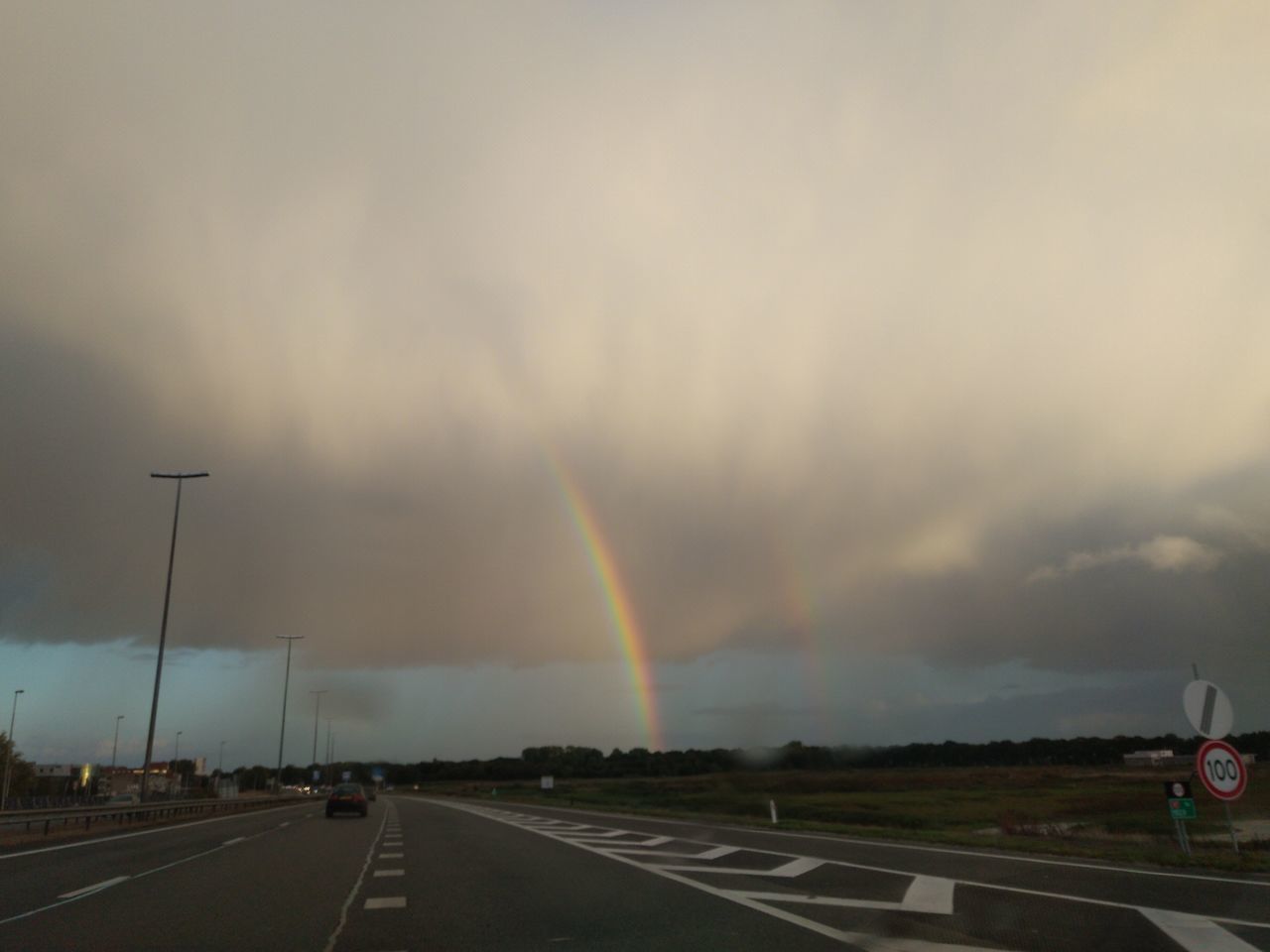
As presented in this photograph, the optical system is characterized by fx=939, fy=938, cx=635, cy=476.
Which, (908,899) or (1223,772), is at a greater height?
(1223,772)

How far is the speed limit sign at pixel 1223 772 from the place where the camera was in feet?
50.7

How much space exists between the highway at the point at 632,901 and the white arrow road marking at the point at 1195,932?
32mm

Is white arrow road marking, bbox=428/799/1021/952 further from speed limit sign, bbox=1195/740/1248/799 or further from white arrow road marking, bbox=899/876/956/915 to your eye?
speed limit sign, bbox=1195/740/1248/799

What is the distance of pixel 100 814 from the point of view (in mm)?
40125

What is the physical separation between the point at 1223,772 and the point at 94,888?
19.1m

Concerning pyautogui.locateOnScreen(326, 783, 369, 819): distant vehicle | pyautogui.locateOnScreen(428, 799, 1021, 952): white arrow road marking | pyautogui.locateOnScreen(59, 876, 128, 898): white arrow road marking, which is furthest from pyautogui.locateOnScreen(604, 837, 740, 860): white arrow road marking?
pyautogui.locateOnScreen(326, 783, 369, 819): distant vehicle

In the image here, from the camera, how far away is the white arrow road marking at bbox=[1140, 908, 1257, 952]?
882 centimetres

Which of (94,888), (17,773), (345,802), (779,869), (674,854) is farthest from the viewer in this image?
(17,773)

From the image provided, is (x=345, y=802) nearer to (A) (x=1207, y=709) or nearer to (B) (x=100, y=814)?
(B) (x=100, y=814)

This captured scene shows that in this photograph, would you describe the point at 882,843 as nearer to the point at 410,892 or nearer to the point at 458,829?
the point at 410,892

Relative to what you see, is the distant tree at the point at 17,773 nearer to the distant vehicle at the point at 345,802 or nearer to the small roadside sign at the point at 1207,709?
the distant vehicle at the point at 345,802

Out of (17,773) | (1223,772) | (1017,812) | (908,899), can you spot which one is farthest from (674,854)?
(17,773)

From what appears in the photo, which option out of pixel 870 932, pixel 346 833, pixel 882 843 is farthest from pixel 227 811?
pixel 870 932

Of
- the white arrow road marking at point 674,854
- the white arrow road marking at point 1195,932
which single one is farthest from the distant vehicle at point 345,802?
the white arrow road marking at point 1195,932
